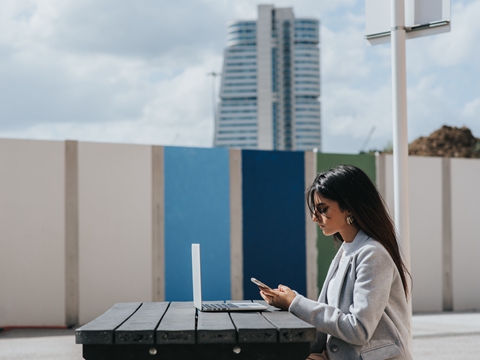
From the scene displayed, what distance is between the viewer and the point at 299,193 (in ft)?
32.7

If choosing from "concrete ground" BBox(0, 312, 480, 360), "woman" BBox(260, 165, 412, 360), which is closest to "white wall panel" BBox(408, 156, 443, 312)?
"concrete ground" BBox(0, 312, 480, 360)

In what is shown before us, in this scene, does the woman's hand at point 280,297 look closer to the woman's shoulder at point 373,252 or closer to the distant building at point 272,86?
the woman's shoulder at point 373,252

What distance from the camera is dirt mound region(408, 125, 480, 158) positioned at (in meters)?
20.1

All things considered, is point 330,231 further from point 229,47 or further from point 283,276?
point 229,47

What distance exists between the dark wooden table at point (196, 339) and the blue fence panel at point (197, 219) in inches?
253

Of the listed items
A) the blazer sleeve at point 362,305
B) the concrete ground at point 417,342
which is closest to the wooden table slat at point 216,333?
the blazer sleeve at point 362,305

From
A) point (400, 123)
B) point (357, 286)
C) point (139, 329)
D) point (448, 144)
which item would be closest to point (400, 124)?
point (400, 123)

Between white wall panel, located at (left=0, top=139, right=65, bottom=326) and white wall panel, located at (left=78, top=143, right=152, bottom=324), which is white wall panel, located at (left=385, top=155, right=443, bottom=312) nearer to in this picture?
white wall panel, located at (left=78, top=143, right=152, bottom=324)

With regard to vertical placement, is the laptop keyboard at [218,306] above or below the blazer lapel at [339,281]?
below

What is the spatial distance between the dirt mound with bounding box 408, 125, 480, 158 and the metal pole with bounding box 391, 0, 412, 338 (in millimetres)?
15396

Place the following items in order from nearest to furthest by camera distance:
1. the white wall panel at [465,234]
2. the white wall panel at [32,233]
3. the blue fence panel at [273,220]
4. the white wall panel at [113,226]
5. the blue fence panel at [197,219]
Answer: the white wall panel at [32,233]
the white wall panel at [113,226]
the blue fence panel at [197,219]
the blue fence panel at [273,220]
the white wall panel at [465,234]

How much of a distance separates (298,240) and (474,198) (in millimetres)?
3326

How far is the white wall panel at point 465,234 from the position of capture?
36.3ft

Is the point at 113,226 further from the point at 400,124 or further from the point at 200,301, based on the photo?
the point at 200,301
